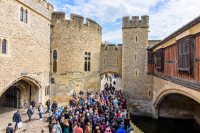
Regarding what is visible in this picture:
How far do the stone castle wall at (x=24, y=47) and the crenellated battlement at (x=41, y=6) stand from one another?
0.27 ft

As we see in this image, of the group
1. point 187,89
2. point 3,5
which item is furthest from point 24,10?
point 187,89

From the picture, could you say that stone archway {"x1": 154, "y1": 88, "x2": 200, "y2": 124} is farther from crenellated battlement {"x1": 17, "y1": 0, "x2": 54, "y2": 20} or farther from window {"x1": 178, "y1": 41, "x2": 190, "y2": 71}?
crenellated battlement {"x1": 17, "y1": 0, "x2": 54, "y2": 20}

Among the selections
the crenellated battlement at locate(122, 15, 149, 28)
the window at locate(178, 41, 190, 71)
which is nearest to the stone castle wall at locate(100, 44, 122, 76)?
the crenellated battlement at locate(122, 15, 149, 28)

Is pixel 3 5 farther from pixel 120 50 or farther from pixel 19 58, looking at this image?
pixel 120 50

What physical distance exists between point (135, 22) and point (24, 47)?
11434 mm

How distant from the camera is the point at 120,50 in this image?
622 inches

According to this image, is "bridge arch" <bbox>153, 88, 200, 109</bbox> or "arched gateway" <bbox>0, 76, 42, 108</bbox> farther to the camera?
"arched gateway" <bbox>0, 76, 42, 108</bbox>

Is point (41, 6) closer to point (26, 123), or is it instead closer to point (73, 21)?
A: point (73, 21)

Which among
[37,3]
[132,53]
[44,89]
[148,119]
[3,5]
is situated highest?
[37,3]

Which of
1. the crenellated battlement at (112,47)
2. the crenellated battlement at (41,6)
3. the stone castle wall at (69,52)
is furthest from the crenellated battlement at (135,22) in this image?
the crenellated battlement at (41,6)

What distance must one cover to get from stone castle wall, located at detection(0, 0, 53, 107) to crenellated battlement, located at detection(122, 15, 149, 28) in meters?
8.11

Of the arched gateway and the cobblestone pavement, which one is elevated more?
the arched gateway

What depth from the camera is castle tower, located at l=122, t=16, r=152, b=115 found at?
13805 millimetres

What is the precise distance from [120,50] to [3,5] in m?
12.0
